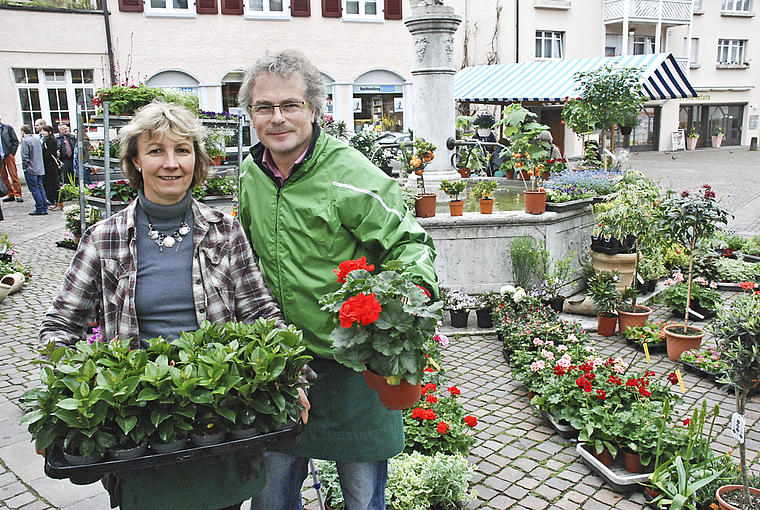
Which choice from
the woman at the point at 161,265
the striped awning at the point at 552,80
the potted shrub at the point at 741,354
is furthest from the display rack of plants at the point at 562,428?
the striped awning at the point at 552,80

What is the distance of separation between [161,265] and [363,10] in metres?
20.8

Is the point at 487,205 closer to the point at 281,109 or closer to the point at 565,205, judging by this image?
the point at 565,205

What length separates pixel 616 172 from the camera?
8562 millimetres

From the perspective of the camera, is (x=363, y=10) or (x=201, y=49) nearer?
(x=201, y=49)

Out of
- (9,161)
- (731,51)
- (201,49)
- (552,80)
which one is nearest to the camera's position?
(9,161)

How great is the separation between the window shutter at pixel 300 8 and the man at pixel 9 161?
30.6ft

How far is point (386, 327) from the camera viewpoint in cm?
177

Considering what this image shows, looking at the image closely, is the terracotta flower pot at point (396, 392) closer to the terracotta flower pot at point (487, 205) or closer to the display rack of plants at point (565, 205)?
the terracotta flower pot at point (487, 205)

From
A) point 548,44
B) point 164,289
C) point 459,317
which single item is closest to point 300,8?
point 548,44

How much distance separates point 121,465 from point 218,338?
1.45ft

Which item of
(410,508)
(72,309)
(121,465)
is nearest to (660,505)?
(410,508)

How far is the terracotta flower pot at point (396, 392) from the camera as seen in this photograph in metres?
1.85

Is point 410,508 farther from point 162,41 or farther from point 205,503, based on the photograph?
point 162,41

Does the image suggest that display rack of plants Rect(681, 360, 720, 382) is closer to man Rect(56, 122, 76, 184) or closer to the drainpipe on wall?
man Rect(56, 122, 76, 184)
